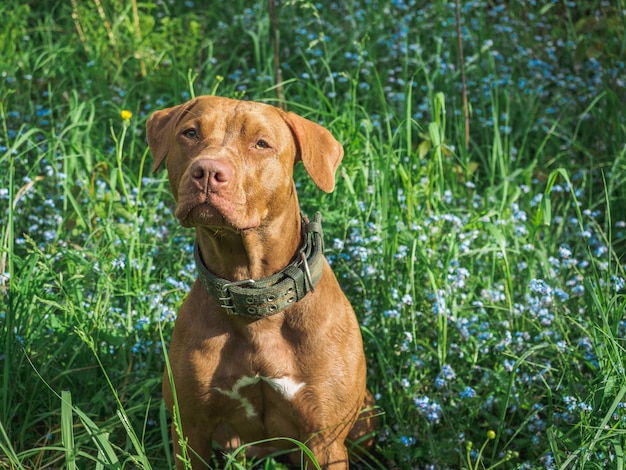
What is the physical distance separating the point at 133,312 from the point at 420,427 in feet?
4.71

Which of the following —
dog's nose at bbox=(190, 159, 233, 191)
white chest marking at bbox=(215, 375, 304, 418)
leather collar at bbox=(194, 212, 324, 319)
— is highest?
dog's nose at bbox=(190, 159, 233, 191)

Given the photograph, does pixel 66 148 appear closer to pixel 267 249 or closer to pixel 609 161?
pixel 267 249

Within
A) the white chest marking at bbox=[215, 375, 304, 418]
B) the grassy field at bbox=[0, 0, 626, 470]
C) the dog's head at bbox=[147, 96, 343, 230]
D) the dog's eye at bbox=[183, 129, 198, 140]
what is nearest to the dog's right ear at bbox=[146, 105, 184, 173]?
the dog's head at bbox=[147, 96, 343, 230]

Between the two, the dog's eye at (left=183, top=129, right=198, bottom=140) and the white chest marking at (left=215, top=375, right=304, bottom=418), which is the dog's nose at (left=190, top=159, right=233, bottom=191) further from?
the white chest marking at (left=215, top=375, right=304, bottom=418)

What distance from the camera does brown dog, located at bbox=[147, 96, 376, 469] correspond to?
115 inches

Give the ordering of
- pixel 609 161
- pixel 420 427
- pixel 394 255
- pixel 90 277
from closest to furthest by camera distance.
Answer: pixel 420 427 → pixel 394 255 → pixel 90 277 → pixel 609 161

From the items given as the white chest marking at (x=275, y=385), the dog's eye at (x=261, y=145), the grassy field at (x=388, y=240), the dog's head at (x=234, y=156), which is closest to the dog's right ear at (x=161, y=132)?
the dog's head at (x=234, y=156)

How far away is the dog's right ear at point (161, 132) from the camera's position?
3.08m

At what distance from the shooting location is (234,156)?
109 inches

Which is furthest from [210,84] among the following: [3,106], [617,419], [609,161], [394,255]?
[617,419]

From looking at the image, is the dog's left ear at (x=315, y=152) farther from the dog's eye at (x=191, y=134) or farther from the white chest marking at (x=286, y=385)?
the white chest marking at (x=286, y=385)

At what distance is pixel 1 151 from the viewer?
487cm

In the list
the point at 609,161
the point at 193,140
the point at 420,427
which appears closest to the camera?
the point at 193,140

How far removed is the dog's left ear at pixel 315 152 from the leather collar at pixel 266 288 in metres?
0.28
